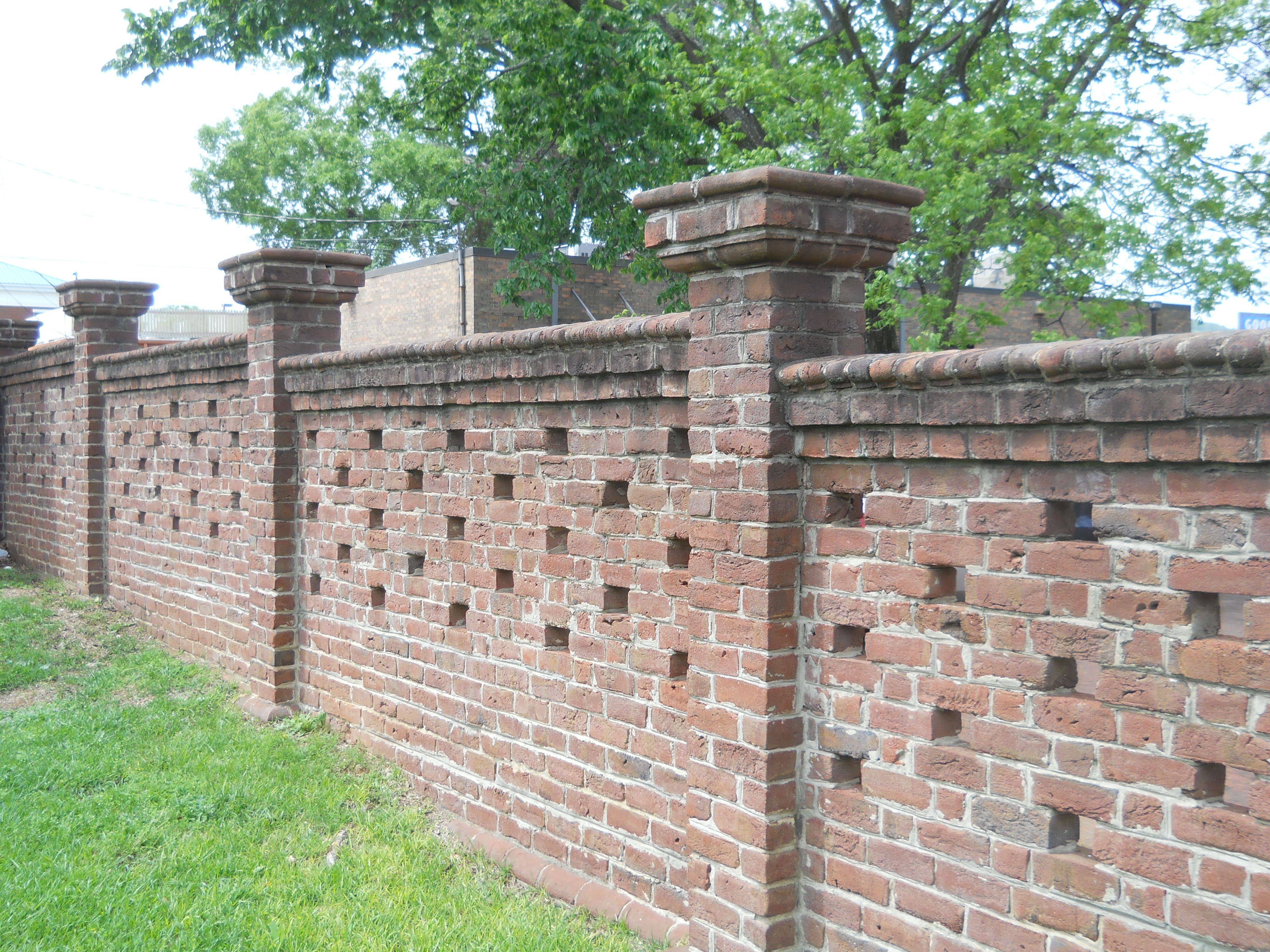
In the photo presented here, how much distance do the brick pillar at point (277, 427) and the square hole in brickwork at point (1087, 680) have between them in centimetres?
458

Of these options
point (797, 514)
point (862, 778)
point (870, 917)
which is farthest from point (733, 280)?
point (870, 917)

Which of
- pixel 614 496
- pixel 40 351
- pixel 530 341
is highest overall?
pixel 40 351

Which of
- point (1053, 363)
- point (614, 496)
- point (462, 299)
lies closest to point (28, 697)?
point (614, 496)

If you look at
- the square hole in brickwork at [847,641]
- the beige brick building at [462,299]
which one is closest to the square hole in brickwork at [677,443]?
the square hole in brickwork at [847,641]

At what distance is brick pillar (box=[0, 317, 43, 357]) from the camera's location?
1213 cm

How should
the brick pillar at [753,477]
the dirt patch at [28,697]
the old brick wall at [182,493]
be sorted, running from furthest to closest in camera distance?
the old brick wall at [182,493] < the dirt patch at [28,697] < the brick pillar at [753,477]

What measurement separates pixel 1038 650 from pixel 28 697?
20.8 feet

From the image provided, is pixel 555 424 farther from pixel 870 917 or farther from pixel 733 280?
pixel 870 917

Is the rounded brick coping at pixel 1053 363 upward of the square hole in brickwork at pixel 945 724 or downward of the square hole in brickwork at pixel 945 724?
upward

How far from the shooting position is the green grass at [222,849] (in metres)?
3.75

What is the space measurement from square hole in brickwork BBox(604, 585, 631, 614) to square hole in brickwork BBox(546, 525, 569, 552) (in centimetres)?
37

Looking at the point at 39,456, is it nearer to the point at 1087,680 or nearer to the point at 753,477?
the point at 753,477

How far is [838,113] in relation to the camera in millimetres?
10281

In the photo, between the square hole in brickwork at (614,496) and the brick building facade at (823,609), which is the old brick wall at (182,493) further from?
the square hole in brickwork at (614,496)
